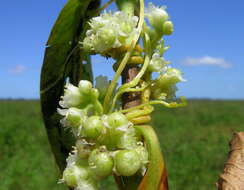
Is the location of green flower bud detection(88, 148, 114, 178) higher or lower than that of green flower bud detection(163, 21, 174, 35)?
lower

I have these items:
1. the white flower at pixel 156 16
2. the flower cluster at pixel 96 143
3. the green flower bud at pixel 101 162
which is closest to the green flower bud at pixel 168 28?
the white flower at pixel 156 16

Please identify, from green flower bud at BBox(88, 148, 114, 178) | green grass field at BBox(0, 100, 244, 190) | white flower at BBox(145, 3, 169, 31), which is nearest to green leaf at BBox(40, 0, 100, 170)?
white flower at BBox(145, 3, 169, 31)

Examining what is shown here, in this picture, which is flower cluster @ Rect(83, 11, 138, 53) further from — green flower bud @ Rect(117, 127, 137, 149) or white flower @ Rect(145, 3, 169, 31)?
green flower bud @ Rect(117, 127, 137, 149)

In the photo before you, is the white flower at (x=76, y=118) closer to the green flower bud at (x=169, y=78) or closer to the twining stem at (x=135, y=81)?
the twining stem at (x=135, y=81)

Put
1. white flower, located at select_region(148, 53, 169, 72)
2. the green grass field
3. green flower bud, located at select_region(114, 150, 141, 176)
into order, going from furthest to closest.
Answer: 1. the green grass field
2. white flower, located at select_region(148, 53, 169, 72)
3. green flower bud, located at select_region(114, 150, 141, 176)

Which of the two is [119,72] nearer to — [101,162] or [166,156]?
[101,162]
